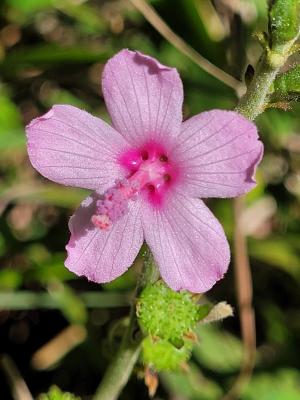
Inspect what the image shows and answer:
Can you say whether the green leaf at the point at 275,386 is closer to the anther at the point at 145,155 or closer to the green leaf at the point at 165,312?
the green leaf at the point at 165,312

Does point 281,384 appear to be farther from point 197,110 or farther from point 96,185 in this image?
point 96,185

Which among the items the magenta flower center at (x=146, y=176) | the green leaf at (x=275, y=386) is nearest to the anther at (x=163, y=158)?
the magenta flower center at (x=146, y=176)

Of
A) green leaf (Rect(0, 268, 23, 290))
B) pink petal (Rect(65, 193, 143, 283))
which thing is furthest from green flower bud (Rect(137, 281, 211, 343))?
green leaf (Rect(0, 268, 23, 290))

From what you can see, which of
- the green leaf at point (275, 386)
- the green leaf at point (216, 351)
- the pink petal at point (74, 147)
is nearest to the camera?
the pink petal at point (74, 147)

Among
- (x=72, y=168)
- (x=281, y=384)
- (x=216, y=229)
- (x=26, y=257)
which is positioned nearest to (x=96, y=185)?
(x=72, y=168)

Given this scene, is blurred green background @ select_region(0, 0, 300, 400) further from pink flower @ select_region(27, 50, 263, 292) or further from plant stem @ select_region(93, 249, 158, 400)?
pink flower @ select_region(27, 50, 263, 292)

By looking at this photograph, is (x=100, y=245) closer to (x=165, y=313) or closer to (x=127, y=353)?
(x=165, y=313)
